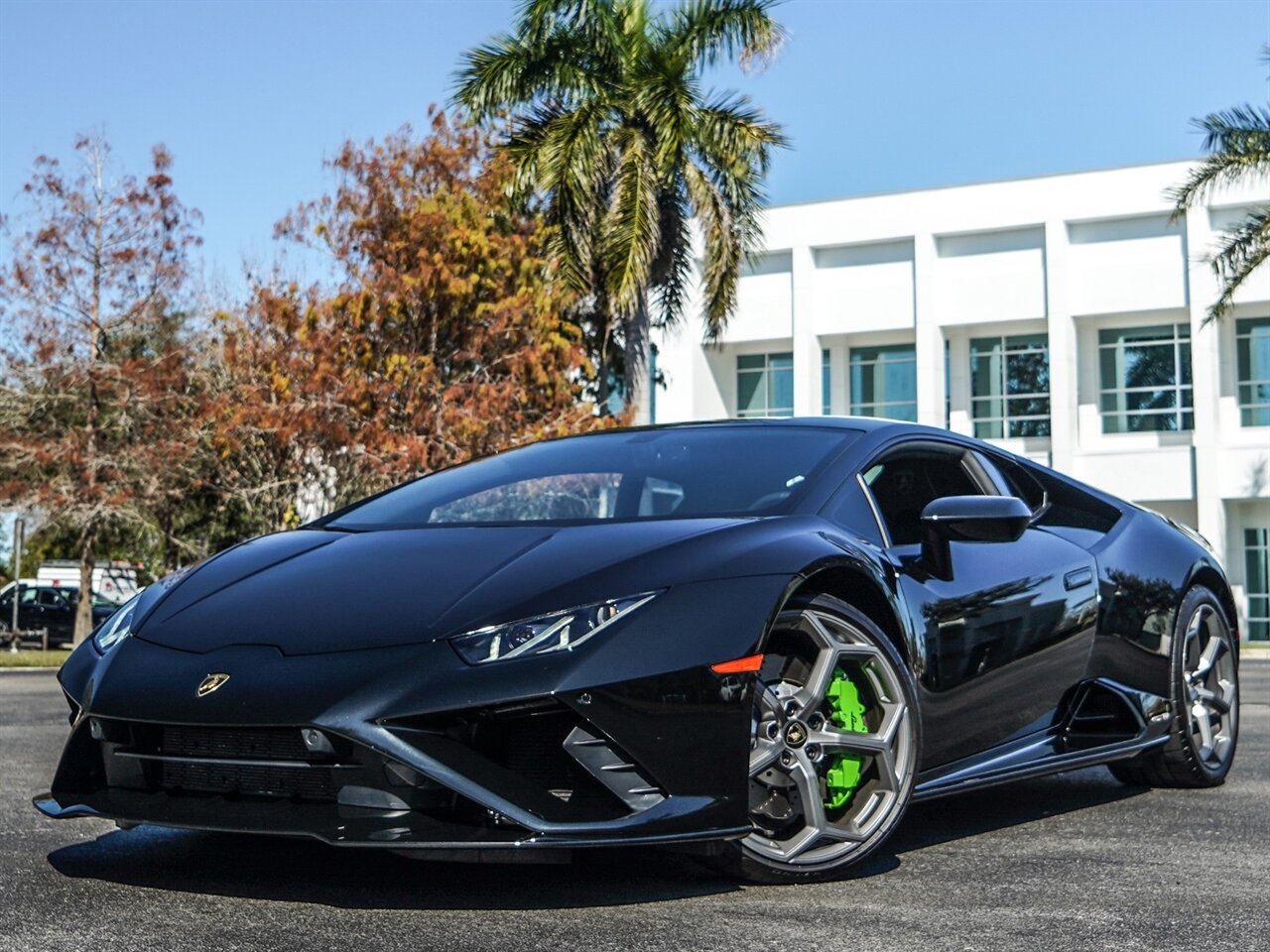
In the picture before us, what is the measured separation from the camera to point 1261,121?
80.2 feet

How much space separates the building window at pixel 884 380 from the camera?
40562 mm

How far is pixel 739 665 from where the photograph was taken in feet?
12.1

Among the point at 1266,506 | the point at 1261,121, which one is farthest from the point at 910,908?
the point at 1266,506

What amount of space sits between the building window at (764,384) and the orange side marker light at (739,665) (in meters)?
37.7

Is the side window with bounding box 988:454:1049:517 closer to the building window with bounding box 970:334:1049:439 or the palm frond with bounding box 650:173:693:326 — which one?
the palm frond with bounding box 650:173:693:326

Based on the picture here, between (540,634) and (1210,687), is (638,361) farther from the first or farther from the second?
(540,634)

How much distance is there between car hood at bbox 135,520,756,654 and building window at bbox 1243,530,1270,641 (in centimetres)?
3568

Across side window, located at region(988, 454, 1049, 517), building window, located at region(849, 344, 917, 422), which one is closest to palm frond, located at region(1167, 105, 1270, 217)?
building window, located at region(849, 344, 917, 422)

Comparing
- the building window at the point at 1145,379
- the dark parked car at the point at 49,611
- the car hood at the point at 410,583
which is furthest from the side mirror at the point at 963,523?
the building window at the point at 1145,379

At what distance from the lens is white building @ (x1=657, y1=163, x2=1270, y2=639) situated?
3672 cm

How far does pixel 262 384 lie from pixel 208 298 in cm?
581

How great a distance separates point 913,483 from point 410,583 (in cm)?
177

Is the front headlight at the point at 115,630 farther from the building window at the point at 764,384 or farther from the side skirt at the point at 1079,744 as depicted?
the building window at the point at 764,384

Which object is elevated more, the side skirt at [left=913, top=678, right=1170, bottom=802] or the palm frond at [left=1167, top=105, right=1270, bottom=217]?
the palm frond at [left=1167, top=105, right=1270, bottom=217]
